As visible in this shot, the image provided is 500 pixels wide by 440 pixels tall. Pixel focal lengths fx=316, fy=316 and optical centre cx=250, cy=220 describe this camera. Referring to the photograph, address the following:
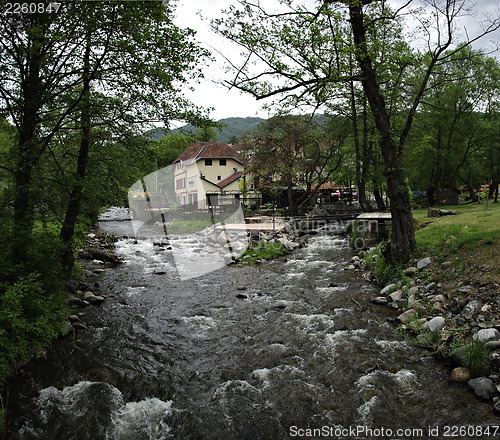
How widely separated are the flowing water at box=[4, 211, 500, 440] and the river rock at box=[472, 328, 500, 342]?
2.56ft

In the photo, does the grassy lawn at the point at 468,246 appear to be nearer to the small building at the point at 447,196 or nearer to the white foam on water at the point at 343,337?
the white foam on water at the point at 343,337

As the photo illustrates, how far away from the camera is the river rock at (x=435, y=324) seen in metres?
5.97

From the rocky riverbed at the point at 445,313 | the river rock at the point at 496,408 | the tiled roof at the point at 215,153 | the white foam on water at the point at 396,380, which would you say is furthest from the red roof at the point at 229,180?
the river rock at the point at 496,408

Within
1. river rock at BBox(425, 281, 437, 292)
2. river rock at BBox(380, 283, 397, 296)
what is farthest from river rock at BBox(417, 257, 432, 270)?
river rock at BBox(425, 281, 437, 292)

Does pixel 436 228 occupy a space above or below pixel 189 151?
below

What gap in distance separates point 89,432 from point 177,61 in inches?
310

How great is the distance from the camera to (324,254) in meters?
15.1

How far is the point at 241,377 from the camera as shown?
5.39 m

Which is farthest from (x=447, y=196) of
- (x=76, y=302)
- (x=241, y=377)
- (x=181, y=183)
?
(x=181, y=183)

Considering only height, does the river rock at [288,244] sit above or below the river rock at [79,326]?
above

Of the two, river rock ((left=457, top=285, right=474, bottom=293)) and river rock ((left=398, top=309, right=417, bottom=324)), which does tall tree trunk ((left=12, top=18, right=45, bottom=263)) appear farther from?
river rock ((left=457, top=285, right=474, bottom=293))

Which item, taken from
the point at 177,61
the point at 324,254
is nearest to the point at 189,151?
the point at 324,254

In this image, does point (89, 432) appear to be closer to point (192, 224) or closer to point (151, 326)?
point (151, 326)

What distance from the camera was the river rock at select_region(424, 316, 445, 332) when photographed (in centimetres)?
597
